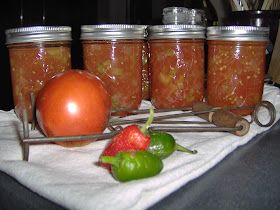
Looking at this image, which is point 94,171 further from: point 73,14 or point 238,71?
point 73,14

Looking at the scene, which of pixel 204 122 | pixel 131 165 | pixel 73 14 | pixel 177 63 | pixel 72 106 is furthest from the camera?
pixel 73 14

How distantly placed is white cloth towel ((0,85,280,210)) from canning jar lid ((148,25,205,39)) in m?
0.23

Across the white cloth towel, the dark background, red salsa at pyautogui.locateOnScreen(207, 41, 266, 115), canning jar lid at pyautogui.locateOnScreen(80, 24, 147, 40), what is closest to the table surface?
the white cloth towel

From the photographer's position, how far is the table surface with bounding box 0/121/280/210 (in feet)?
1.39

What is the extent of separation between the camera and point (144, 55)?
91cm

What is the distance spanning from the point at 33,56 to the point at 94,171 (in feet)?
1.07

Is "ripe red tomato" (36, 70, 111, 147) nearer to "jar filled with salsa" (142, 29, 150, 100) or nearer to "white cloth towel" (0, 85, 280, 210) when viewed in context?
"white cloth towel" (0, 85, 280, 210)

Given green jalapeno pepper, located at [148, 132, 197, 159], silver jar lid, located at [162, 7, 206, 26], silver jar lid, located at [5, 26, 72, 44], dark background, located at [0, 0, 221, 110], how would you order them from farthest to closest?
1. dark background, located at [0, 0, 221, 110]
2. silver jar lid, located at [162, 7, 206, 26]
3. silver jar lid, located at [5, 26, 72, 44]
4. green jalapeno pepper, located at [148, 132, 197, 159]

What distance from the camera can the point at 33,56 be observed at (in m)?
0.73

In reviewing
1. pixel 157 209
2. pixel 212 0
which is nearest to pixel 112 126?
pixel 157 209

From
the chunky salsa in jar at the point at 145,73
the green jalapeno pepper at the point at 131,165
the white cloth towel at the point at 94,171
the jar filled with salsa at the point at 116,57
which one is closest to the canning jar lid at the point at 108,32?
the jar filled with salsa at the point at 116,57

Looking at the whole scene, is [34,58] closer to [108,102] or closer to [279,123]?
[108,102]

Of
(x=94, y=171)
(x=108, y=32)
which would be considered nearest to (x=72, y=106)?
(x=94, y=171)

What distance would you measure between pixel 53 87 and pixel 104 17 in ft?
2.58
